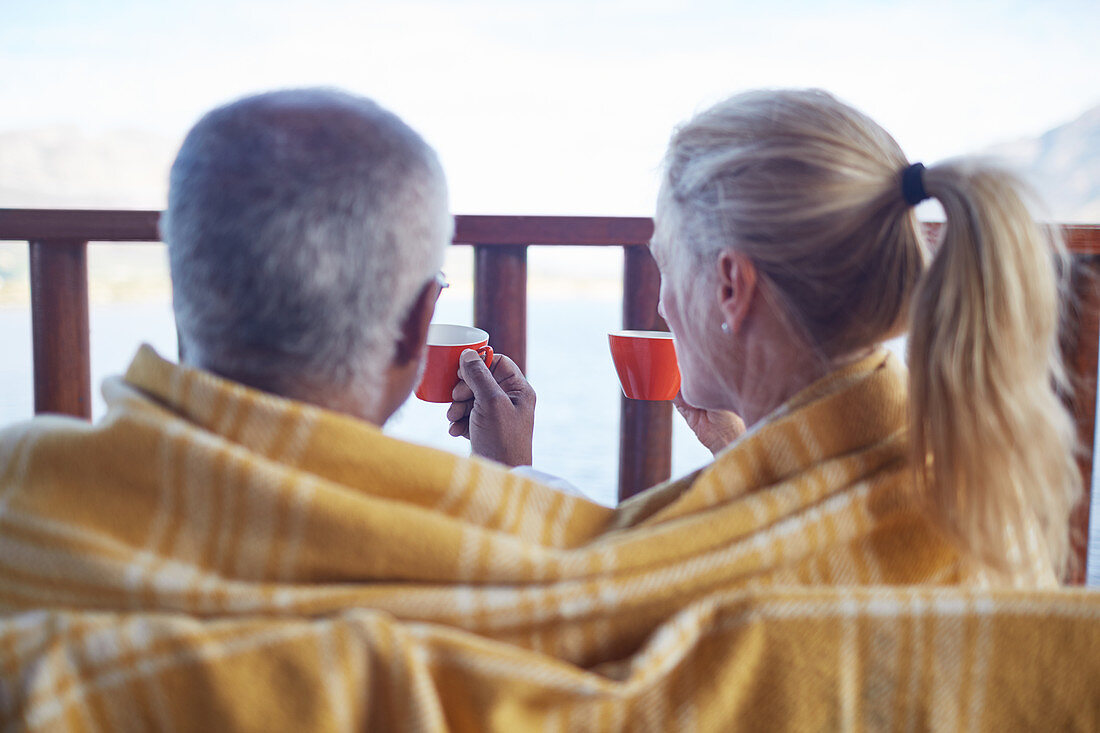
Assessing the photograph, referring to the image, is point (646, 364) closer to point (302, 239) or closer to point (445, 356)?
point (445, 356)

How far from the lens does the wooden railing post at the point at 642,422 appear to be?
57.9 inches

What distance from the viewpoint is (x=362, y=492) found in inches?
26.1

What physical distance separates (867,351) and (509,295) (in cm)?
69

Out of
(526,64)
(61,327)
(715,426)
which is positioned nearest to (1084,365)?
(715,426)

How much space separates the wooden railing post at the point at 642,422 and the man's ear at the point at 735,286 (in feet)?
1.77

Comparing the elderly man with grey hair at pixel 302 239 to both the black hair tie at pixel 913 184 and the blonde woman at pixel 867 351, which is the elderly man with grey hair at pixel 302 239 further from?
the black hair tie at pixel 913 184

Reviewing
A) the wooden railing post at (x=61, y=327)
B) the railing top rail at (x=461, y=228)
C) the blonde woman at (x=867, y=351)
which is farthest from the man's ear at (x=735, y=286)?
the wooden railing post at (x=61, y=327)

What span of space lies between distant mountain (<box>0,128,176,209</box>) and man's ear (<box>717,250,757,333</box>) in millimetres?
6470

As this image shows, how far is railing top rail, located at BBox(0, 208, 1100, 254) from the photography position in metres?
1.23

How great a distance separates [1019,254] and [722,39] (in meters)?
10.4

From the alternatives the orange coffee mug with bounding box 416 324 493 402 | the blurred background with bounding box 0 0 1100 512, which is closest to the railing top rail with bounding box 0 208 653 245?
the orange coffee mug with bounding box 416 324 493 402

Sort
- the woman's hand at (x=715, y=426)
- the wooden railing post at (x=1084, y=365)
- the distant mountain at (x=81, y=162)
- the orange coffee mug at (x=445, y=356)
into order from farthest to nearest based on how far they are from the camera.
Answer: the distant mountain at (x=81, y=162) → the wooden railing post at (x=1084, y=365) → the woman's hand at (x=715, y=426) → the orange coffee mug at (x=445, y=356)

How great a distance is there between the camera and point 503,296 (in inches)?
56.2

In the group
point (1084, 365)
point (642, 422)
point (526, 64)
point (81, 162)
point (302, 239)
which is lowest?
point (642, 422)
